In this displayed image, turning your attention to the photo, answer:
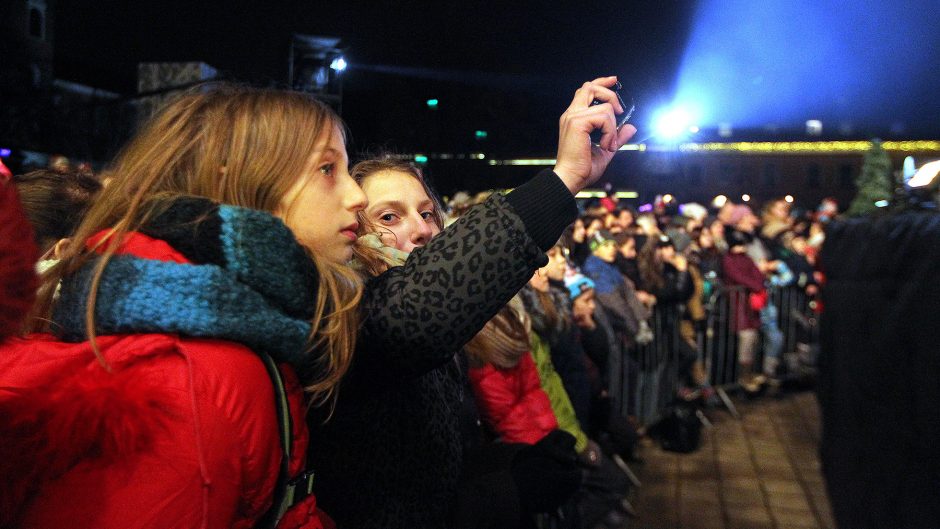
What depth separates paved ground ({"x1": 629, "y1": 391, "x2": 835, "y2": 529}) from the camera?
5.34 metres

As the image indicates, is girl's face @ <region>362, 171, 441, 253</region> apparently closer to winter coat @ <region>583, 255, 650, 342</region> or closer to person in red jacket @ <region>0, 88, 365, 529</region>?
person in red jacket @ <region>0, 88, 365, 529</region>

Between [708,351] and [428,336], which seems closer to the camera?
[428,336]

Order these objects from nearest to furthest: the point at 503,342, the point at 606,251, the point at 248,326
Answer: the point at 248,326 → the point at 503,342 → the point at 606,251

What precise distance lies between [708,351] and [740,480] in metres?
2.82

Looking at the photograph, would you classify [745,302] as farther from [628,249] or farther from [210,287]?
[210,287]

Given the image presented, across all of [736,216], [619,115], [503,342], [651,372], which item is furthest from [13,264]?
[736,216]

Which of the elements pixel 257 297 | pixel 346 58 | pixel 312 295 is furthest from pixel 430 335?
pixel 346 58

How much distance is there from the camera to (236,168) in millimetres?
1412

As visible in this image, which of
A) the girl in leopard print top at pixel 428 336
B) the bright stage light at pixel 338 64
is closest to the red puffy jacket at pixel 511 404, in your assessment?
the girl in leopard print top at pixel 428 336

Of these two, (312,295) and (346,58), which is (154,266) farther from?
(346,58)

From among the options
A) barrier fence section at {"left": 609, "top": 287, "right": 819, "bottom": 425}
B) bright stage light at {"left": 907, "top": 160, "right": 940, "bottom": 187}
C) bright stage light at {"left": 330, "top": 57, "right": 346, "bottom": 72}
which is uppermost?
bright stage light at {"left": 330, "top": 57, "right": 346, "bottom": 72}

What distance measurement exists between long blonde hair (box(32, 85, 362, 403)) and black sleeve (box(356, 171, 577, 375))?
8cm

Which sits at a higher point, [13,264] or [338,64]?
[338,64]

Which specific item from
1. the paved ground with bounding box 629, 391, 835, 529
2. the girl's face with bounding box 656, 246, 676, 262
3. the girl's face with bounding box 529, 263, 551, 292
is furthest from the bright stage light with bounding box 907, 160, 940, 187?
the girl's face with bounding box 656, 246, 676, 262
